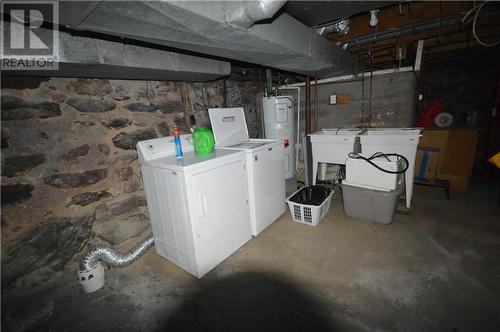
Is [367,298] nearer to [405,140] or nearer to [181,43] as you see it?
[405,140]

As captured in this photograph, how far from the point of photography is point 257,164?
7.10ft

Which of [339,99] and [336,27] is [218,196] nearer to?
[336,27]

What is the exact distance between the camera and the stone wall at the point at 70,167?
1.50m

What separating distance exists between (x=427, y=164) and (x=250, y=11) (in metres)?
3.40

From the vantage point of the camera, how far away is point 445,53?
3.71m

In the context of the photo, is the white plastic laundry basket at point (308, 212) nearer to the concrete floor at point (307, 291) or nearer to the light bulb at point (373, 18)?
the concrete floor at point (307, 291)

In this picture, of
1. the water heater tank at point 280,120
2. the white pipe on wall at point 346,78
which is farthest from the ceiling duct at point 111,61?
the white pipe on wall at point 346,78

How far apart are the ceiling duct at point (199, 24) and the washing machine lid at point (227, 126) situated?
29.3 inches

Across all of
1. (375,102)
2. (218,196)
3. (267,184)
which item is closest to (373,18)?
(375,102)

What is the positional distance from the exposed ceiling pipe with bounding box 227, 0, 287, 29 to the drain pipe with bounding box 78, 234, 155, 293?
191 centimetres

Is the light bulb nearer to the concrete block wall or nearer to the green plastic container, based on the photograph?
the concrete block wall

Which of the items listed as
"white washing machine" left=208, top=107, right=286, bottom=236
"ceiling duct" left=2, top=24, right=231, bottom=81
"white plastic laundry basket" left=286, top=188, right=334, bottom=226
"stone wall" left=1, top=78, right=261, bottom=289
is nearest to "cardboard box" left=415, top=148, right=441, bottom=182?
"white plastic laundry basket" left=286, top=188, right=334, bottom=226

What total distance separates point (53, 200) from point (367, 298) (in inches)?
93.9

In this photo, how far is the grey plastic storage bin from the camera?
2.27m
